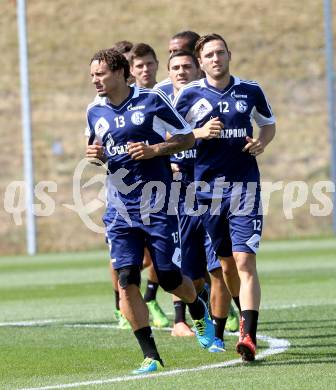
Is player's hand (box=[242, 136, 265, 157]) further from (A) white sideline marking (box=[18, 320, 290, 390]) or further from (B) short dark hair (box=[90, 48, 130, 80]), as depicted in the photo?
(A) white sideline marking (box=[18, 320, 290, 390])

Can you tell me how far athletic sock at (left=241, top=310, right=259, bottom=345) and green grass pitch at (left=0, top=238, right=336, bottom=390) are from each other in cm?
20

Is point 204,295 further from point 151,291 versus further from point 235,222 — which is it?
point 235,222

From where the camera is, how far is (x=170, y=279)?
897cm

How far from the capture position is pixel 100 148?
29.4 feet

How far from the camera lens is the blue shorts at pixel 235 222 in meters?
9.33

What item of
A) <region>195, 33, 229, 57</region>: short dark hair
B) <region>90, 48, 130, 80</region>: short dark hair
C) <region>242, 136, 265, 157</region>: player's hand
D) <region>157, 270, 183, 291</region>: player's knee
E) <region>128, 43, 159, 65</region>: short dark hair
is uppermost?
<region>128, 43, 159, 65</region>: short dark hair

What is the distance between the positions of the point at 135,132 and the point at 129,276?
101 cm

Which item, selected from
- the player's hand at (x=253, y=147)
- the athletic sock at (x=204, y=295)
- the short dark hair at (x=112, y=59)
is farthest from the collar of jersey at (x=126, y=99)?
the athletic sock at (x=204, y=295)

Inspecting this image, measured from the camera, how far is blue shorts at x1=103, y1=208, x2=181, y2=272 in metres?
8.81

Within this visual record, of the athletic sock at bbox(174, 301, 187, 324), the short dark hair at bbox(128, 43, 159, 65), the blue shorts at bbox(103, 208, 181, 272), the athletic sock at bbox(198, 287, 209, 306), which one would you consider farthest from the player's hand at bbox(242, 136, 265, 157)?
the short dark hair at bbox(128, 43, 159, 65)

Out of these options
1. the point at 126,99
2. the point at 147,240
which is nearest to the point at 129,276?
the point at 147,240

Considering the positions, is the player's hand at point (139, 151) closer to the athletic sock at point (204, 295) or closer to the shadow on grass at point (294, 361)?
the shadow on grass at point (294, 361)

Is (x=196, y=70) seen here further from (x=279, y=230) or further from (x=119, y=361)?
(x=279, y=230)

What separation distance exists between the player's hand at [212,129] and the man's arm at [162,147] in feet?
1.32
